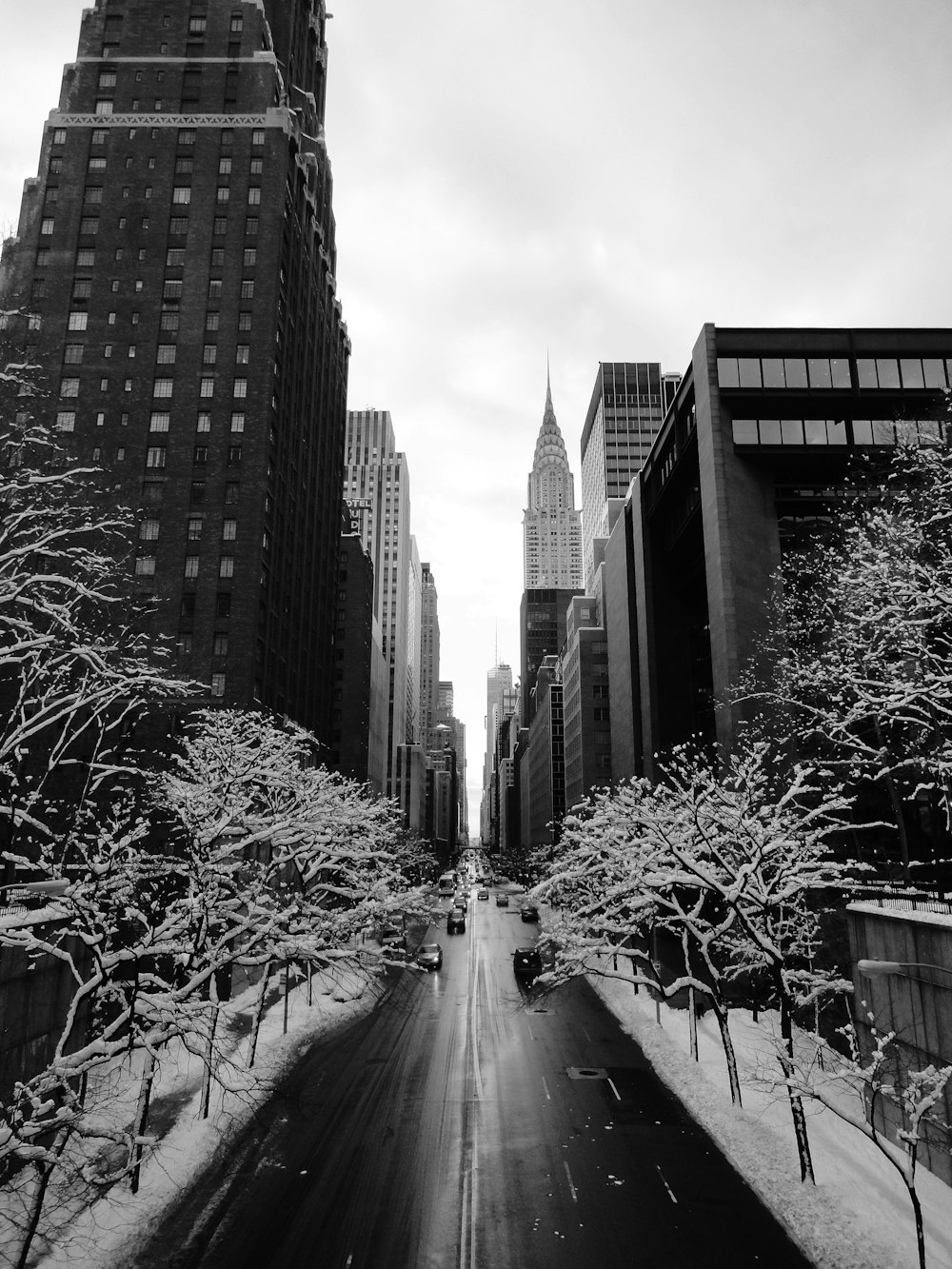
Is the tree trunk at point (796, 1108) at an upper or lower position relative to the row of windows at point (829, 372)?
lower

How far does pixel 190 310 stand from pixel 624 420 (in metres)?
132

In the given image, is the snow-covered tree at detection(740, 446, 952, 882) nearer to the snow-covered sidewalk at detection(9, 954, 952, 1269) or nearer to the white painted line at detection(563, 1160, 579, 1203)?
the snow-covered sidewalk at detection(9, 954, 952, 1269)

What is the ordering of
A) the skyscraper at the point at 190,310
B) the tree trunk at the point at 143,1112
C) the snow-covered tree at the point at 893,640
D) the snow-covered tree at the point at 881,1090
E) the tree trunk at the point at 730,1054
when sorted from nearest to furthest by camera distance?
the snow-covered tree at the point at 881,1090
the tree trunk at the point at 143,1112
the snow-covered tree at the point at 893,640
the tree trunk at the point at 730,1054
the skyscraper at the point at 190,310

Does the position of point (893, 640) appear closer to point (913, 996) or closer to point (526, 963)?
point (913, 996)

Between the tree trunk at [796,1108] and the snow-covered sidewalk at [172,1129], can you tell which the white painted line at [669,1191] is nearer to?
the tree trunk at [796,1108]

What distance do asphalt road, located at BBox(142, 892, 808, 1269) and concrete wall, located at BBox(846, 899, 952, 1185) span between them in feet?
14.6

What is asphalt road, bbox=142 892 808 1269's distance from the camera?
14812 mm

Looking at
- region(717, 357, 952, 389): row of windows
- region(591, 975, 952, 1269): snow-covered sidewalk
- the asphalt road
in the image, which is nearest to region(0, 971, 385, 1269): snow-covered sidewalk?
the asphalt road

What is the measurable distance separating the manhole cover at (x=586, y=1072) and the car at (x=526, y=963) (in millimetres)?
17125

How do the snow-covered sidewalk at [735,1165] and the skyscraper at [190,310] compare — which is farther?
the skyscraper at [190,310]

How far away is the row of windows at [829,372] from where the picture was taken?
50.7m

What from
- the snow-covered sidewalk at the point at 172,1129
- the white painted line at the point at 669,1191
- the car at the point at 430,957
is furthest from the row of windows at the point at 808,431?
the white painted line at the point at 669,1191

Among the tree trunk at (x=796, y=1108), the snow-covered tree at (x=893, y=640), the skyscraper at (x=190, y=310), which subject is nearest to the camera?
the tree trunk at (x=796, y=1108)

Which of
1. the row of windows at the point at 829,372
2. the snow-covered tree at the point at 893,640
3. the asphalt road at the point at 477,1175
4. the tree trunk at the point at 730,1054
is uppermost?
the row of windows at the point at 829,372
